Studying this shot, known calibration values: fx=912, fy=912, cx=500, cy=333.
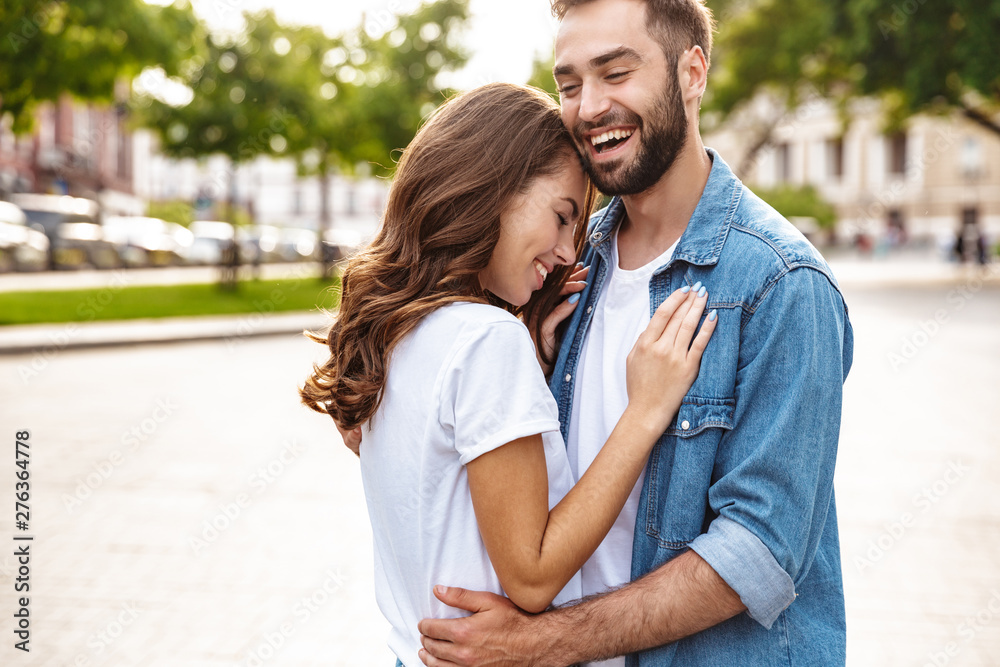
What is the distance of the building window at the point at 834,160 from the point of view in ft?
208

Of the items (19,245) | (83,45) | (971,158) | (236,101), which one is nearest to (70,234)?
(19,245)

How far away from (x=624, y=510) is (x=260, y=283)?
23779 mm

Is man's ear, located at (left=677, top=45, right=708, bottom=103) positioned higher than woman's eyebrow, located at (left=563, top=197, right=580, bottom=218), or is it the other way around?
man's ear, located at (left=677, top=45, right=708, bottom=103)

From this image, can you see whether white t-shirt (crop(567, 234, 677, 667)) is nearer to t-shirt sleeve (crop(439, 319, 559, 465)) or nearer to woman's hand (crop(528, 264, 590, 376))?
woman's hand (crop(528, 264, 590, 376))

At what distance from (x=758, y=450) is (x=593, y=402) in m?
0.49

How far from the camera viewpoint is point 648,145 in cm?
204

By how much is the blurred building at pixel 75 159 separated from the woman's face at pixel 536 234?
128ft

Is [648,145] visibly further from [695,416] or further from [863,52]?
[863,52]

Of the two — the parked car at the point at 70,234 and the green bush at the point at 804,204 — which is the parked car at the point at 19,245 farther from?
the green bush at the point at 804,204

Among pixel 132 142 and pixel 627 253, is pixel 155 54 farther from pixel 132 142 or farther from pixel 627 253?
pixel 132 142

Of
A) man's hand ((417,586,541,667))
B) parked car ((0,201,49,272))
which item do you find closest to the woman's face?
man's hand ((417,586,541,667))

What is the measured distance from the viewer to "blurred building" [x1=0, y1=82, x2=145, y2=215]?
39969mm

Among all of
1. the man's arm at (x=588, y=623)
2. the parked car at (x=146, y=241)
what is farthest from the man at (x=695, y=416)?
the parked car at (x=146, y=241)

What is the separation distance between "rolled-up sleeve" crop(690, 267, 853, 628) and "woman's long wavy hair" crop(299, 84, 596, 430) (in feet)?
1.82
